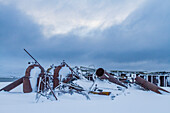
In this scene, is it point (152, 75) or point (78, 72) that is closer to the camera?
point (78, 72)

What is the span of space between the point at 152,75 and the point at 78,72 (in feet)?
58.0

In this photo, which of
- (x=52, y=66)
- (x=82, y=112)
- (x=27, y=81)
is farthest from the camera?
(x=52, y=66)

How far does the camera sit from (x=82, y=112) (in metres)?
3.39

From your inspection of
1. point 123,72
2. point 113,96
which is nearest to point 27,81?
point 113,96

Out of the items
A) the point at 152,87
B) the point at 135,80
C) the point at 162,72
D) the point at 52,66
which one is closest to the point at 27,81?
the point at 52,66

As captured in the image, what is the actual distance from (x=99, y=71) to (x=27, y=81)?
3.45 metres

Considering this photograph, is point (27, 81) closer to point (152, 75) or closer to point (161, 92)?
point (161, 92)

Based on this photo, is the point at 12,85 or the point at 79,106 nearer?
the point at 79,106

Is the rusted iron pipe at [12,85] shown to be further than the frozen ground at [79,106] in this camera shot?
Yes

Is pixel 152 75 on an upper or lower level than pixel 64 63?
lower

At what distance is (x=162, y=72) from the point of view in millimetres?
20766

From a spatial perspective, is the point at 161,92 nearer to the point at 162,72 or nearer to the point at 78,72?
the point at 78,72

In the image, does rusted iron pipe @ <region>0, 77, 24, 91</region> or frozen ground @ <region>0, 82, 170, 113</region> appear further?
rusted iron pipe @ <region>0, 77, 24, 91</region>

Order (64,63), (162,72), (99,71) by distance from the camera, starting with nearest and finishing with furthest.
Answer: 1. (99,71)
2. (64,63)
3. (162,72)
